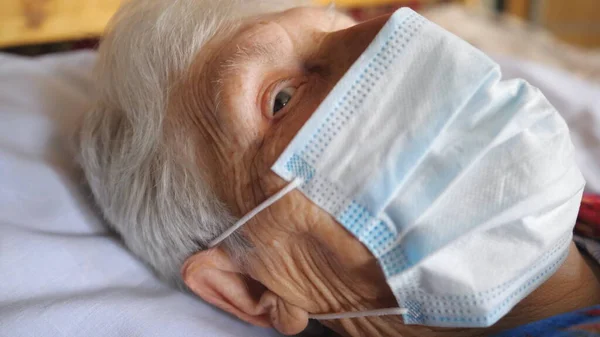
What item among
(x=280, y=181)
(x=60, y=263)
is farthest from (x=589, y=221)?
(x=60, y=263)

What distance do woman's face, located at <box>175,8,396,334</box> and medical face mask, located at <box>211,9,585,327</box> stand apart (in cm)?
4

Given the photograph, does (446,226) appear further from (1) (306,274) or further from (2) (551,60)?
(2) (551,60)

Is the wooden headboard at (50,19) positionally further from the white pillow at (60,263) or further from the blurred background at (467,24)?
the white pillow at (60,263)

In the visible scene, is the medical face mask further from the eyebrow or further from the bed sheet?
the bed sheet

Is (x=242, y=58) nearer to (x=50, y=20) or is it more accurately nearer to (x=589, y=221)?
(x=589, y=221)

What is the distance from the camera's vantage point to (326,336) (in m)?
1.17

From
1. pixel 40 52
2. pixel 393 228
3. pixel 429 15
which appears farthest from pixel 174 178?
pixel 429 15

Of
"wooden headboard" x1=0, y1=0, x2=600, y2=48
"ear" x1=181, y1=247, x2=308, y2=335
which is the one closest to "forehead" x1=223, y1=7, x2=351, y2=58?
"ear" x1=181, y1=247, x2=308, y2=335

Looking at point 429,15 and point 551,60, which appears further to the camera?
point 429,15

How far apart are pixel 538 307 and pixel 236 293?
50 cm

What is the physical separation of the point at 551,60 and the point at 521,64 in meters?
0.67

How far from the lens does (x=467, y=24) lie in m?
2.55

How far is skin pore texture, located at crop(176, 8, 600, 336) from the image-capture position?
0.88m

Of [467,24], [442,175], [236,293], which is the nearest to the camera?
[442,175]
